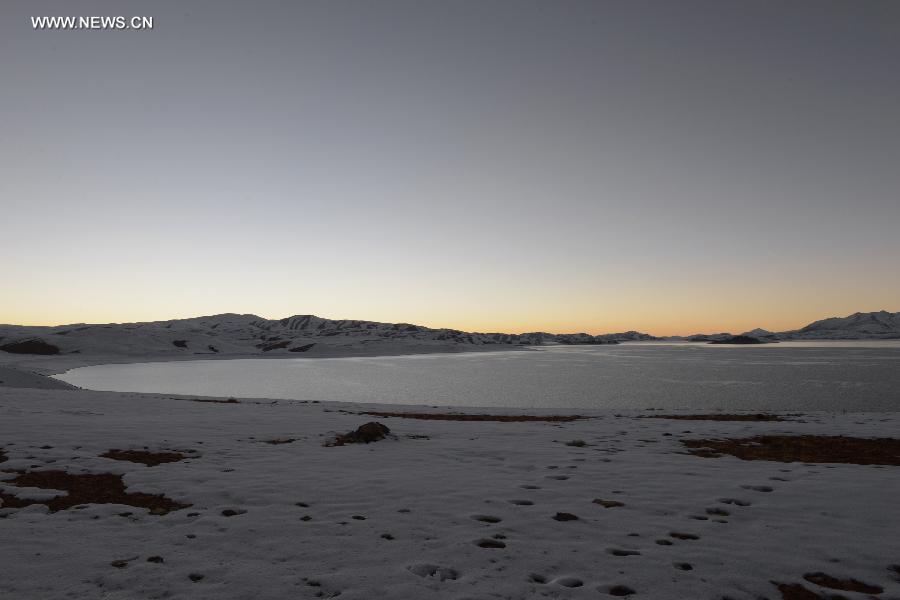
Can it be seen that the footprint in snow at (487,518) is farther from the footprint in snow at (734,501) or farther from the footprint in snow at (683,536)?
the footprint in snow at (734,501)

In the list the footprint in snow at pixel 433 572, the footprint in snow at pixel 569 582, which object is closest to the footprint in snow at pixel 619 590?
the footprint in snow at pixel 569 582

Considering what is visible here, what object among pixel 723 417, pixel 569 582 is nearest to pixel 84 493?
pixel 569 582

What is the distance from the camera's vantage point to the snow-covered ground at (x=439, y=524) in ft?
22.9

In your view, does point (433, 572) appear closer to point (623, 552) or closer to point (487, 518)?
point (487, 518)

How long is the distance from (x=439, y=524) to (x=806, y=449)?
612 inches

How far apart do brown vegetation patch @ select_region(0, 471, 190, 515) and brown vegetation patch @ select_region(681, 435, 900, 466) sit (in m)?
15.8

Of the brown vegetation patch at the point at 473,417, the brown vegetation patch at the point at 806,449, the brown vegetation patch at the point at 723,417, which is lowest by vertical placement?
the brown vegetation patch at the point at 473,417

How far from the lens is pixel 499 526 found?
9.22 meters

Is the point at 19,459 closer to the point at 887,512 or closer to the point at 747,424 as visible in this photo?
the point at 887,512

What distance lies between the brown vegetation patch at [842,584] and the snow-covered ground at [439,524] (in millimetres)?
150

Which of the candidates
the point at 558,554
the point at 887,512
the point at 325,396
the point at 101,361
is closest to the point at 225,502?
the point at 558,554

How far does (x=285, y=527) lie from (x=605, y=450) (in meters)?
11.8

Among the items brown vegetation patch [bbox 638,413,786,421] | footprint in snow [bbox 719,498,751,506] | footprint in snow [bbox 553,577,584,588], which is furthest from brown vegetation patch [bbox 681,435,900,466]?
footprint in snow [bbox 553,577,584,588]

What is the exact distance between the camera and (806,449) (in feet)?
58.2
